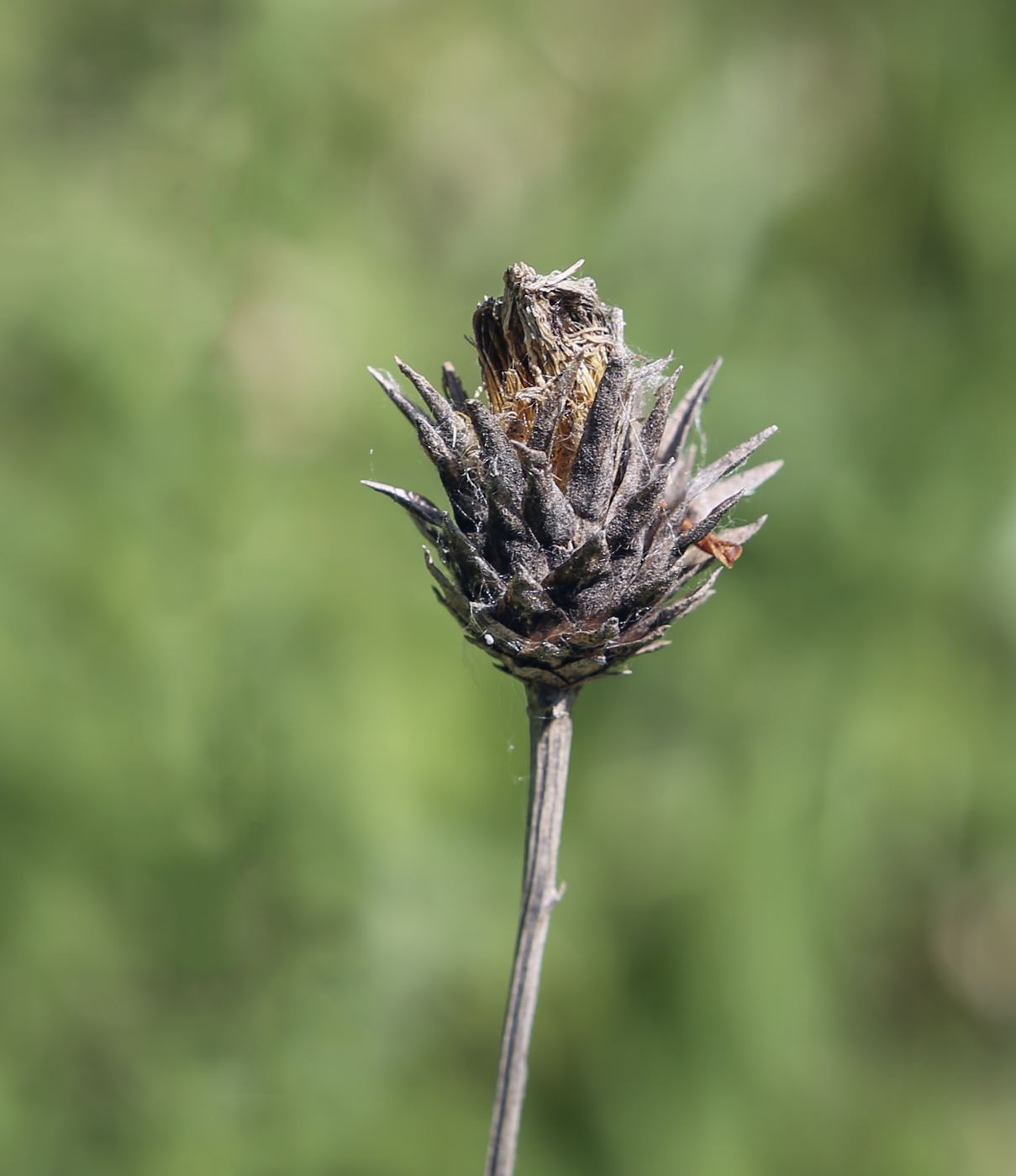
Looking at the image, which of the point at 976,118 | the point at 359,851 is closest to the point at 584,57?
the point at 976,118

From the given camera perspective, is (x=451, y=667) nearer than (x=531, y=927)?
No

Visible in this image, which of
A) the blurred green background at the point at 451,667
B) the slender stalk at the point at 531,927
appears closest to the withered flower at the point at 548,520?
the slender stalk at the point at 531,927

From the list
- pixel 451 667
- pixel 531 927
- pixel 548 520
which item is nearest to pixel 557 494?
pixel 548 520

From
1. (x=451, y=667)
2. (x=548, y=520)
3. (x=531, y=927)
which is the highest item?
(x=451, y=667)

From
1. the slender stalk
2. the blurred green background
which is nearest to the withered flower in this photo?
the slender stalk

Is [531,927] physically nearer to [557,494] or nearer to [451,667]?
[557,494]

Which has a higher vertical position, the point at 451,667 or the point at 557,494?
the point at 451,667
